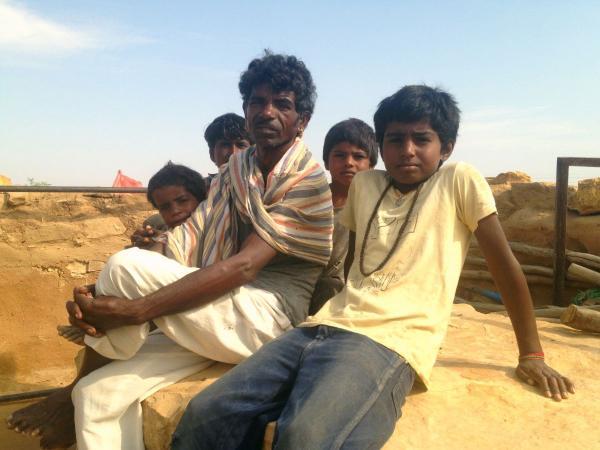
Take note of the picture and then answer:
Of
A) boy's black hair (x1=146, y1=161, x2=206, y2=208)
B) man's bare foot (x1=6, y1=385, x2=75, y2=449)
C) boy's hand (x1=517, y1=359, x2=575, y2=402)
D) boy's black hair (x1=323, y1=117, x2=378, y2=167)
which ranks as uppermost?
boy's black hair (x1=323, y1=117, x2=378, y2=167)

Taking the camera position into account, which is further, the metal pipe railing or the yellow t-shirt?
the metal pipe railing

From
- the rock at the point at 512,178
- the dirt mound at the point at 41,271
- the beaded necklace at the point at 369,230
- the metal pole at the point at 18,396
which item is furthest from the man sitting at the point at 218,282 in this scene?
the rock at the point at 512,178

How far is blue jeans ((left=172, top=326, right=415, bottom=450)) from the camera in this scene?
1.42 metres

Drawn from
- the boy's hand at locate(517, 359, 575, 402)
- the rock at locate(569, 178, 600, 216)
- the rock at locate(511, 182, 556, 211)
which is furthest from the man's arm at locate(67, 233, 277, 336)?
the rock at locate(511, 182, 556, 211)

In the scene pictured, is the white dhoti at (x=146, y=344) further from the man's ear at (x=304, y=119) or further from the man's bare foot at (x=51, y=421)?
the man's ear at (x=304, y=119)

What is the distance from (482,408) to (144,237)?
160cm

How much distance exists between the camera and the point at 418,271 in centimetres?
187

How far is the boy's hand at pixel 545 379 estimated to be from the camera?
187 cm

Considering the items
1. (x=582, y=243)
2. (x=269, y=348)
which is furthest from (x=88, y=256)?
(x=582, y=243)

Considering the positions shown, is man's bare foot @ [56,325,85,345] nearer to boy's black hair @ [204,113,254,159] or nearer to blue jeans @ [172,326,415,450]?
blue jeans @ [172,326,415,450]

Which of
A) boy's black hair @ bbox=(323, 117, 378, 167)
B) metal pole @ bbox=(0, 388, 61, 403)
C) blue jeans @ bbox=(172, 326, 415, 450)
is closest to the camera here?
blue jeans @ bbox=(172, 326, 415, 450)

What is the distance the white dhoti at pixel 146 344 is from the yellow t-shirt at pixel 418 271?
27 cm

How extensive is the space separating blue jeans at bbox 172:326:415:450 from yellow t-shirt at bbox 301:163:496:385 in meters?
0.08

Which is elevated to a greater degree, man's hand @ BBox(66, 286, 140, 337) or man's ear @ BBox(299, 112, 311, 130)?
man's ear @ BBox(299, 112, 311, 130)
